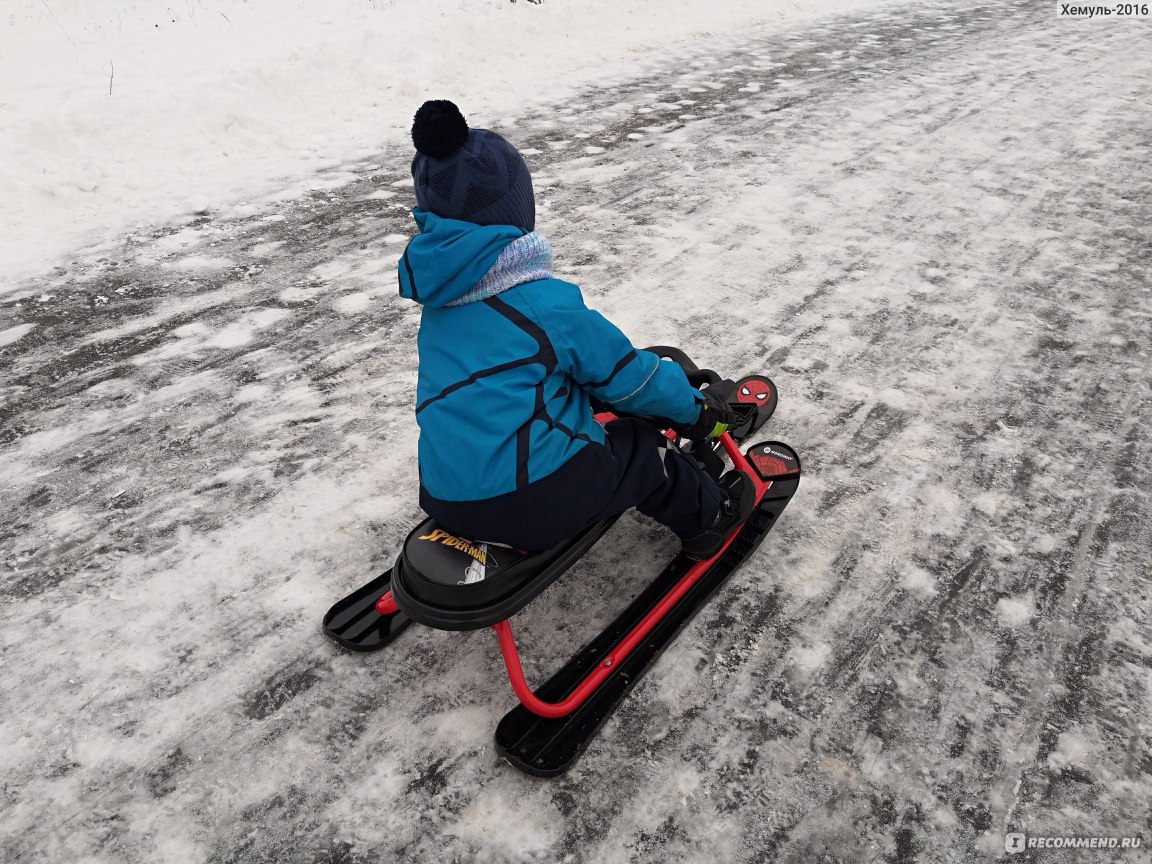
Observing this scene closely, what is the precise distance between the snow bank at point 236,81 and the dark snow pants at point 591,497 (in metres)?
3.78

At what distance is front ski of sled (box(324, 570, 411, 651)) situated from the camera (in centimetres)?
239

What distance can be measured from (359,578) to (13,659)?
1.00 meters

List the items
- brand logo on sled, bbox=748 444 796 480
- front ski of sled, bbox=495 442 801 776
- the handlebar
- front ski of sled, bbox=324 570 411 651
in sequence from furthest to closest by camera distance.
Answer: brand logo on sled, bbox=748 444 796 480 < the handlebar < front ski of sled, bbox=324 570 411 651 < front ski of sled, bbox=495 442 801 776

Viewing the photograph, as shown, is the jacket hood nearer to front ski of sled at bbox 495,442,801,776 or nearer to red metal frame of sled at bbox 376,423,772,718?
Result: red metal frame of sled at bbox 376,423,772,718

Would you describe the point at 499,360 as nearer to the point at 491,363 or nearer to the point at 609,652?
the point at 491,363

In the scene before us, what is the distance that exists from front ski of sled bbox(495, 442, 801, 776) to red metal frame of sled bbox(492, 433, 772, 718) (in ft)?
0.05

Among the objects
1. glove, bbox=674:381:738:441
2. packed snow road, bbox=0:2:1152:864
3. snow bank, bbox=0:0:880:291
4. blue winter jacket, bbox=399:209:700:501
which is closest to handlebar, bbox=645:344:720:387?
glove, bbox=674:381:738:441

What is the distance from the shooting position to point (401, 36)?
814cm

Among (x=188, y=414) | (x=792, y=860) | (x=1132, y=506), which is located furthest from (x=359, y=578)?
(x=1132, y=506)

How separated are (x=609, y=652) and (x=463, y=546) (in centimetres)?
59

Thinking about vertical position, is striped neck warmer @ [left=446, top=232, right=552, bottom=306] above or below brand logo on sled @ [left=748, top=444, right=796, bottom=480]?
above

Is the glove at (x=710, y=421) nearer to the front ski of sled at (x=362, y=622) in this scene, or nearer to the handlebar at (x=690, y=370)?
the handlebar at (x=690, y=370)

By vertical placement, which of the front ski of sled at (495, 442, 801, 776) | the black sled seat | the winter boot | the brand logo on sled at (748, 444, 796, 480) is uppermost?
the black sled seat

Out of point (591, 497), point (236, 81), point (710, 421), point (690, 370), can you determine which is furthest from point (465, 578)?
point (236, 81)
